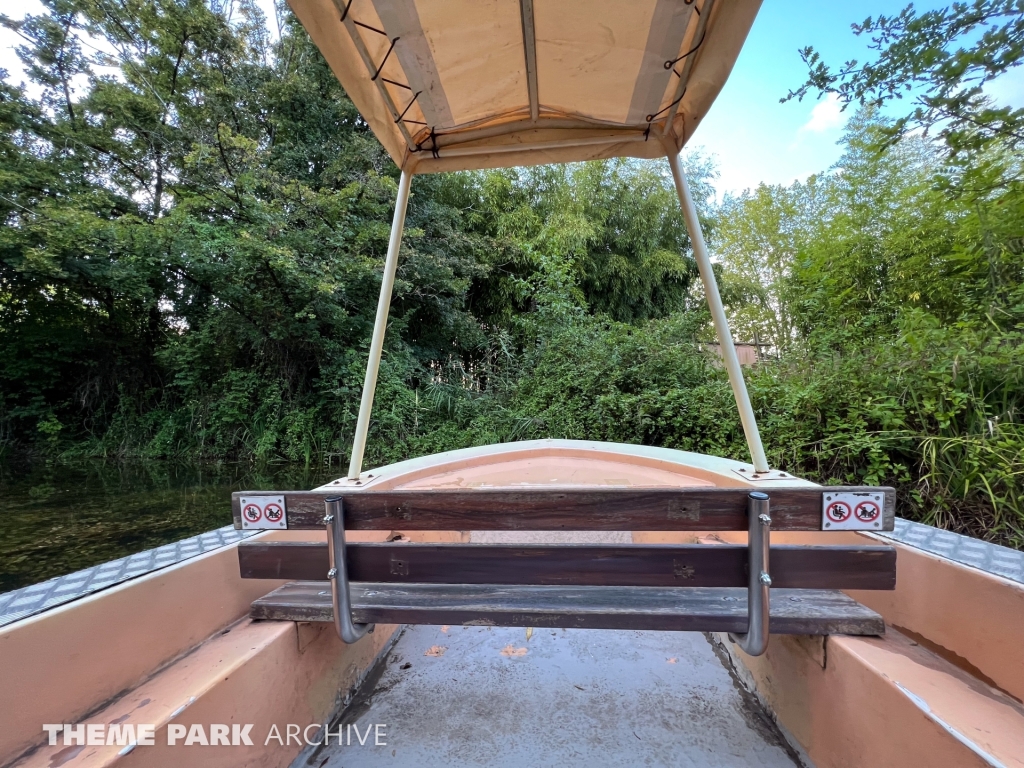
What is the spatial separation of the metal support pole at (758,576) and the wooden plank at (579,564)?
4 cm

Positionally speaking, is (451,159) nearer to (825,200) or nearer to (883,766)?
(883,766)

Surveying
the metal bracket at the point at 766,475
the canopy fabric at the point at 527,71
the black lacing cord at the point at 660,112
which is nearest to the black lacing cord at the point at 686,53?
the canopy fabric at the point at 527,71

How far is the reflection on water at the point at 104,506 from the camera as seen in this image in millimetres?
3924

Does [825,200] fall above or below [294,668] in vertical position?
above

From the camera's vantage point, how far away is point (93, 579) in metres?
1.19

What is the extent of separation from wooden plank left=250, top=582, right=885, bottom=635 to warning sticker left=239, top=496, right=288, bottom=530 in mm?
294

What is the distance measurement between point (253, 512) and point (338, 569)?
0.98 ft

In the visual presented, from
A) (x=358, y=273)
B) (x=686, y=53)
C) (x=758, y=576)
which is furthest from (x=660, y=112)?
(x=358, y=273)

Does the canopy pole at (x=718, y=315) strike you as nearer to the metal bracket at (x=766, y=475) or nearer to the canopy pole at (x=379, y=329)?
the metal bracket at (x=766, y=475)

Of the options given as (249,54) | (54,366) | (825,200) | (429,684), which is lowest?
(429,684)

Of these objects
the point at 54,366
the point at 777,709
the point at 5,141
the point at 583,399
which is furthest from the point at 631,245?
the point at 54,366

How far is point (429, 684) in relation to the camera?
1.66 meters

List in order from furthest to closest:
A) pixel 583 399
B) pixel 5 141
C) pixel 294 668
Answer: pixel 5 141 < pixel 583 399 < pixel 294 668

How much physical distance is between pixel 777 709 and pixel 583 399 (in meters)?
4.13
